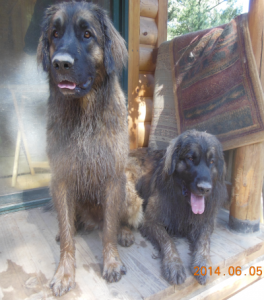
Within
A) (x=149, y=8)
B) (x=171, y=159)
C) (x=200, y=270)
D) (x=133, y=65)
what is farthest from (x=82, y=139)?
(x=149, y=8)

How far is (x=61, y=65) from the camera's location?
1531 mm

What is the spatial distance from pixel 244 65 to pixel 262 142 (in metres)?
0.82

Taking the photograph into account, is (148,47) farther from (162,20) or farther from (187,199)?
(187,199)

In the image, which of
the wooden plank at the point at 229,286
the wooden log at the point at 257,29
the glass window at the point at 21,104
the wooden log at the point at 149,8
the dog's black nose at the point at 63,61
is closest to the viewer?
the dog's black nose at the point at 63,61

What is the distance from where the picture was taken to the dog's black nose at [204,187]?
6.59 ft

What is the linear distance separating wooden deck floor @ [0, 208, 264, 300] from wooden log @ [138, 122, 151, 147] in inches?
73.0

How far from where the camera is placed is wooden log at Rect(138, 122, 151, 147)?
4105 millimetres

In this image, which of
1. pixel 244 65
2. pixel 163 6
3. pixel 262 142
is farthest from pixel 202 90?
pixel 163 6

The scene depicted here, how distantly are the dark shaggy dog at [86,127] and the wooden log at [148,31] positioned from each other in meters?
2.11

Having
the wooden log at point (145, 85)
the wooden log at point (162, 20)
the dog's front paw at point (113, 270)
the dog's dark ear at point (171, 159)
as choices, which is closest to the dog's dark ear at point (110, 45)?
the dog's dark ear at point (171, 159)

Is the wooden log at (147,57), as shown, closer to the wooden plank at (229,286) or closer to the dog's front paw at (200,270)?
the dog's front paw at (200,270)

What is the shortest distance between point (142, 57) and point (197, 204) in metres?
2.71
